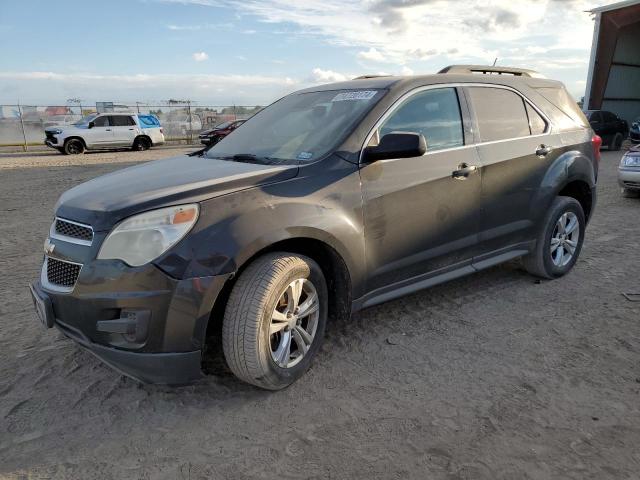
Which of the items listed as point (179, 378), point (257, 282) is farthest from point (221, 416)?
point (257, 282)

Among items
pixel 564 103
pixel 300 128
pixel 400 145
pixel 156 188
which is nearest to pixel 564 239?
pixel 564 103

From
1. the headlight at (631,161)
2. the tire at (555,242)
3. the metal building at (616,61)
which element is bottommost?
the tire at (555,242)

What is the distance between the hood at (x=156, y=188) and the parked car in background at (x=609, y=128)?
61.4 feet

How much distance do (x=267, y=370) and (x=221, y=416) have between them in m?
0.34

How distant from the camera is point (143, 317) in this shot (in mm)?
2434

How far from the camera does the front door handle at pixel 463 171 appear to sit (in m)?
3.57

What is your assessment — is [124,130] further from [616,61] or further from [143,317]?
[616,61]

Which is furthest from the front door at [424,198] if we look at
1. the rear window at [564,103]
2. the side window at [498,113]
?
the rear window at [564,103]

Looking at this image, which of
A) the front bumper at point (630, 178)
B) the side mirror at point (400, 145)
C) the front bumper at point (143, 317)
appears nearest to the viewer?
the front bumper at point (143, 317)

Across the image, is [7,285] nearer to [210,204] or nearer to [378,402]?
[210,204]

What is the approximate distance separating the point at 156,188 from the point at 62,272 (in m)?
0.68

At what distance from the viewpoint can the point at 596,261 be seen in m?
5.21

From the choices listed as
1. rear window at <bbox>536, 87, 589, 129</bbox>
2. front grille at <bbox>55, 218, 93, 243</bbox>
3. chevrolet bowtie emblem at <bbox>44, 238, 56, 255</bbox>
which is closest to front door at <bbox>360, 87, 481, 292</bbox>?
rear window at <bbox>536, 87, 589, 129</bbox>

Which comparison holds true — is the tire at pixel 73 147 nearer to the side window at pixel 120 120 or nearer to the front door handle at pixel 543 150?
the side window at pixel 120 120
